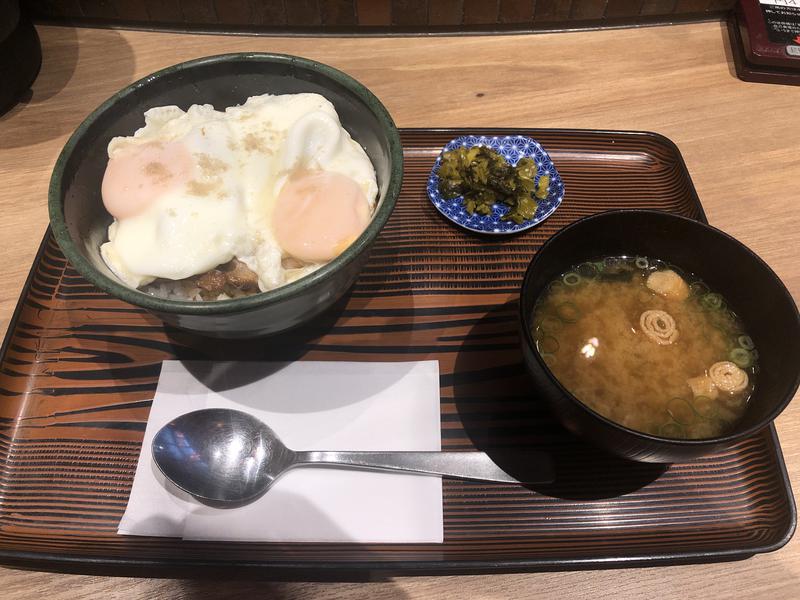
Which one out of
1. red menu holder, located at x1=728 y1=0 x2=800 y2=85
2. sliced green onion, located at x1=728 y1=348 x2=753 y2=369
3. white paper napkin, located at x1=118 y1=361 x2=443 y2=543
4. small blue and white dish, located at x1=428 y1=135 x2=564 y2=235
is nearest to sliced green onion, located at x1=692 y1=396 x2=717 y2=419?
sliced green onion, located at x1=728 y1=348 x2=753 y2=369

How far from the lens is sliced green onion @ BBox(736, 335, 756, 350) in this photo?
1.27 m

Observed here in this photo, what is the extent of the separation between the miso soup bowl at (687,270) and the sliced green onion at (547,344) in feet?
0.33

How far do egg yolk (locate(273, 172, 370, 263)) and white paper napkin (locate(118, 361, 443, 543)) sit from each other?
1.05ft

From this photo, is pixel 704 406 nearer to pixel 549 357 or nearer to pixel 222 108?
pixel 549 357

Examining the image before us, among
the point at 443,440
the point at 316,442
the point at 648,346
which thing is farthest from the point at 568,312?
the point at 316,442

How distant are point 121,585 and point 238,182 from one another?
37.8 inches

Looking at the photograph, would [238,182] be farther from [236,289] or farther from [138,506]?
[138,506]

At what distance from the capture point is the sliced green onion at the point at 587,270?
A: 1371mm

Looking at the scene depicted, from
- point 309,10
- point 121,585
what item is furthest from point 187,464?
point 309,10

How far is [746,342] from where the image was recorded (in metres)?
1.27

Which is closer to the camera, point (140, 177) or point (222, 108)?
point (140, 177)

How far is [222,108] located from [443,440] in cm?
110

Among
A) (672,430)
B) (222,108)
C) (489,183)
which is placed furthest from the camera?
(489,183)

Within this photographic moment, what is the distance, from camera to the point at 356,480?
1217 mm
